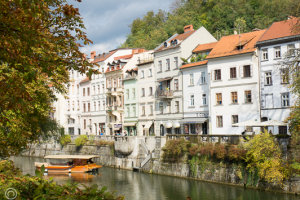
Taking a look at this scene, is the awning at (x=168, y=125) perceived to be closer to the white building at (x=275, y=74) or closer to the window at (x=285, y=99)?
the white building at (x=275, y=74)

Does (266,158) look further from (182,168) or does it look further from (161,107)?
(161,107)

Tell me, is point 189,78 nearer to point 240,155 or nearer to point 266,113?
point 266,113

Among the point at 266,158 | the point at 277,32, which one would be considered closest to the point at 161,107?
the point at 277,32

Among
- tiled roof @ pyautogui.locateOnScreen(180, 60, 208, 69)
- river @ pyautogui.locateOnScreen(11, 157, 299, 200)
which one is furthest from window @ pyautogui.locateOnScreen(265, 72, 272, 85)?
river @ pyautogui.locateOnScreen(11, 157, 299, 200)

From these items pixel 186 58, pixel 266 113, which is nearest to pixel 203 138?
pixel 266 113

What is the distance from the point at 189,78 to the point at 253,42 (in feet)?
32.9

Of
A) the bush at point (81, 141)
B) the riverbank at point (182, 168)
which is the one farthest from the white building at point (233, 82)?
the bush at point (81, 141)

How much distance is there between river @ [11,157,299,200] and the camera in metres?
27.7

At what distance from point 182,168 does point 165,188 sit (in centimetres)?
504

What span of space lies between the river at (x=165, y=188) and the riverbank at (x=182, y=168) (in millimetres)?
548

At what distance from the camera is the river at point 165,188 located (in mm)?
27734

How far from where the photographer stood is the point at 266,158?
90.9ft

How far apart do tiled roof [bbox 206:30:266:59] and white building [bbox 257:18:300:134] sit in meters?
1.56

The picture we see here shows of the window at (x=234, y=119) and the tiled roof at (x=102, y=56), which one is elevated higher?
the tiled roof at (x=102, y=56)
